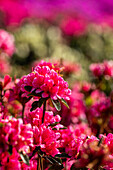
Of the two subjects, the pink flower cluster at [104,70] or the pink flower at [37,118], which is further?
the pink flower cluster at [104,70]

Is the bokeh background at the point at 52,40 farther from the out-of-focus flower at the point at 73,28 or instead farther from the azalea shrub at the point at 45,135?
the azalea shrub at the point at 45,135

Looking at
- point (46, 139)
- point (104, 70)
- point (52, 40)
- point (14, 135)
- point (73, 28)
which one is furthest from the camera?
point (73, 28)

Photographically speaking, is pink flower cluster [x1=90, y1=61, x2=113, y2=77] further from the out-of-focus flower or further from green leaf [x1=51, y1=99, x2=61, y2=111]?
the out-of-focus flower

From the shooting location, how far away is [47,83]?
0.81m

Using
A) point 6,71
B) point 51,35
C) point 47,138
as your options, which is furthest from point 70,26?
point 47,138

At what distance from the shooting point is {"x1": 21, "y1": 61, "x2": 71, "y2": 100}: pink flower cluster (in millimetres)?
807

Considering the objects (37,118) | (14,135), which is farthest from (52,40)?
(14,135)

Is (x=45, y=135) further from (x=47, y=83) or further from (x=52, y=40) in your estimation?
(x=52, y=40)

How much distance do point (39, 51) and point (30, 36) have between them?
0.78 ft

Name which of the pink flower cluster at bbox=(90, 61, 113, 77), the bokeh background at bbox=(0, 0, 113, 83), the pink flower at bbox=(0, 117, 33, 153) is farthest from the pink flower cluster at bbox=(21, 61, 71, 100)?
the bokeh background at bbox=(0, 0, 113, 83)

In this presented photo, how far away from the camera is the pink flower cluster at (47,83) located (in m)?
0.81

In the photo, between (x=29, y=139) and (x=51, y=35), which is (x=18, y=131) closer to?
(x=29, y=139)

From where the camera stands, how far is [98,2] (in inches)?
277

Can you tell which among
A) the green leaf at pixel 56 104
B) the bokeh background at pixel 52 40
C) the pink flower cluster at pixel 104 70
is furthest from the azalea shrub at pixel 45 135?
the bokeh background at pixel 52 40
